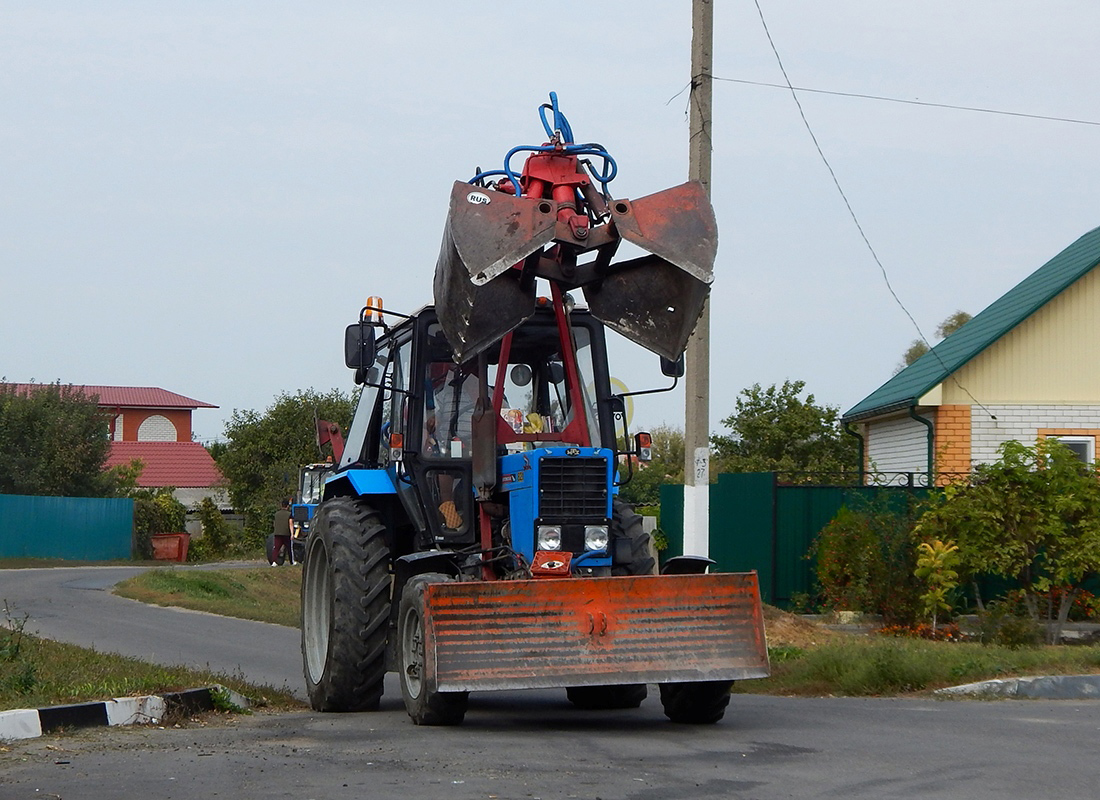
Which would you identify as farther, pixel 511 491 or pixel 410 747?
pixel 511 491

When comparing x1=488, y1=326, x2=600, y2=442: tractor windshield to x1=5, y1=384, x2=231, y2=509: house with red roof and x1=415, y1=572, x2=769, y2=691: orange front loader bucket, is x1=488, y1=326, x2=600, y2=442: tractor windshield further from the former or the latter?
x1=5, y1=384, x2=231, y2=509: house with red roof

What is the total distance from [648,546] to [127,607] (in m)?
15.3

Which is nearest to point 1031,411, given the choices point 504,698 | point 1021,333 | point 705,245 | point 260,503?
point 1021,333

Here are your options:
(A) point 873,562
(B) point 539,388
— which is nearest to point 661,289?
(B) point 539,388

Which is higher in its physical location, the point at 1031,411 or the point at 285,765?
the point at 1031,411

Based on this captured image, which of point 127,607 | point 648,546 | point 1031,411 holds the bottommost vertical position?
point 127,607

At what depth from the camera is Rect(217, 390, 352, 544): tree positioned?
56875 mm

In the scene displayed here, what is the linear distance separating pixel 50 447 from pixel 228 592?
27473 mm

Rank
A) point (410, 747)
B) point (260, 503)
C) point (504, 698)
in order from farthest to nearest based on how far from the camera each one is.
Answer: point (260, 503)
point (504, 698)
point (410, 747)

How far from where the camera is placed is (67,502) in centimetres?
4519

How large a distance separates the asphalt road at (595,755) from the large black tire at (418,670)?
127 millimetres

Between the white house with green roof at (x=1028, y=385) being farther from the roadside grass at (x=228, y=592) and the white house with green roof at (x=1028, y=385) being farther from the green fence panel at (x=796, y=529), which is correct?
the roadside grass at (x=228, y=592)

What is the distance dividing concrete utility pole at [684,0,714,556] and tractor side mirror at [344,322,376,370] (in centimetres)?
460

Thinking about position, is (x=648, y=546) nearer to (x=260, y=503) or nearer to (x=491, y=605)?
(x=491, y=605)
